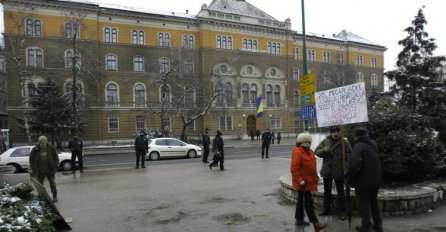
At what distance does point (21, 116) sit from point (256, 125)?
31.9 metres

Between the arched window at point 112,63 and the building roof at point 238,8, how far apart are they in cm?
1601

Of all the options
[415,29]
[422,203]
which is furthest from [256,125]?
[422,203]

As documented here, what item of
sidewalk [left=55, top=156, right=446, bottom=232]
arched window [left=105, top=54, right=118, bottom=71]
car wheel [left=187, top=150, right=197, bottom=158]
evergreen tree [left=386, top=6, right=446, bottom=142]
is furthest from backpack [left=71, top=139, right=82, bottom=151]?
arched window [left=105, top=54, right=118, bottom=71]

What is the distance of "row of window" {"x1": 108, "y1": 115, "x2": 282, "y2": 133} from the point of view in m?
46.2

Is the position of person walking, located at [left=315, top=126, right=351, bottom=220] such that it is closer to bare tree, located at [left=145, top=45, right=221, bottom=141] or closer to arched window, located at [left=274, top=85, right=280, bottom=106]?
bare tree, located at [left=145, top=45, right=221, bottom=141]

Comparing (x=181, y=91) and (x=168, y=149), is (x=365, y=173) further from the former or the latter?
(x=181, y=91)

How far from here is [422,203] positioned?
690cm

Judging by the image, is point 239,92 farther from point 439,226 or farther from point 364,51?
point 439,226

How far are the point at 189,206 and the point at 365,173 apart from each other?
13.2ft

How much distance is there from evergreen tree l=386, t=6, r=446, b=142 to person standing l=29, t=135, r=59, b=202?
1372 centimetres

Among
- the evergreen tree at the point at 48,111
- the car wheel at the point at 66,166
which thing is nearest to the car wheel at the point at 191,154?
the car wheel at the point at 66,166

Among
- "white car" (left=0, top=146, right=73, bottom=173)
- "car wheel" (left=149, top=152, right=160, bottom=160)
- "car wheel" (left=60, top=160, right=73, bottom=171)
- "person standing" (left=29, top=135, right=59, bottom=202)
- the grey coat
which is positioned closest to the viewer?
the grey coat

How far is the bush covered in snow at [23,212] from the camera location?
4.96 m

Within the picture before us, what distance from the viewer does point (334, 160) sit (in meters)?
6.62
